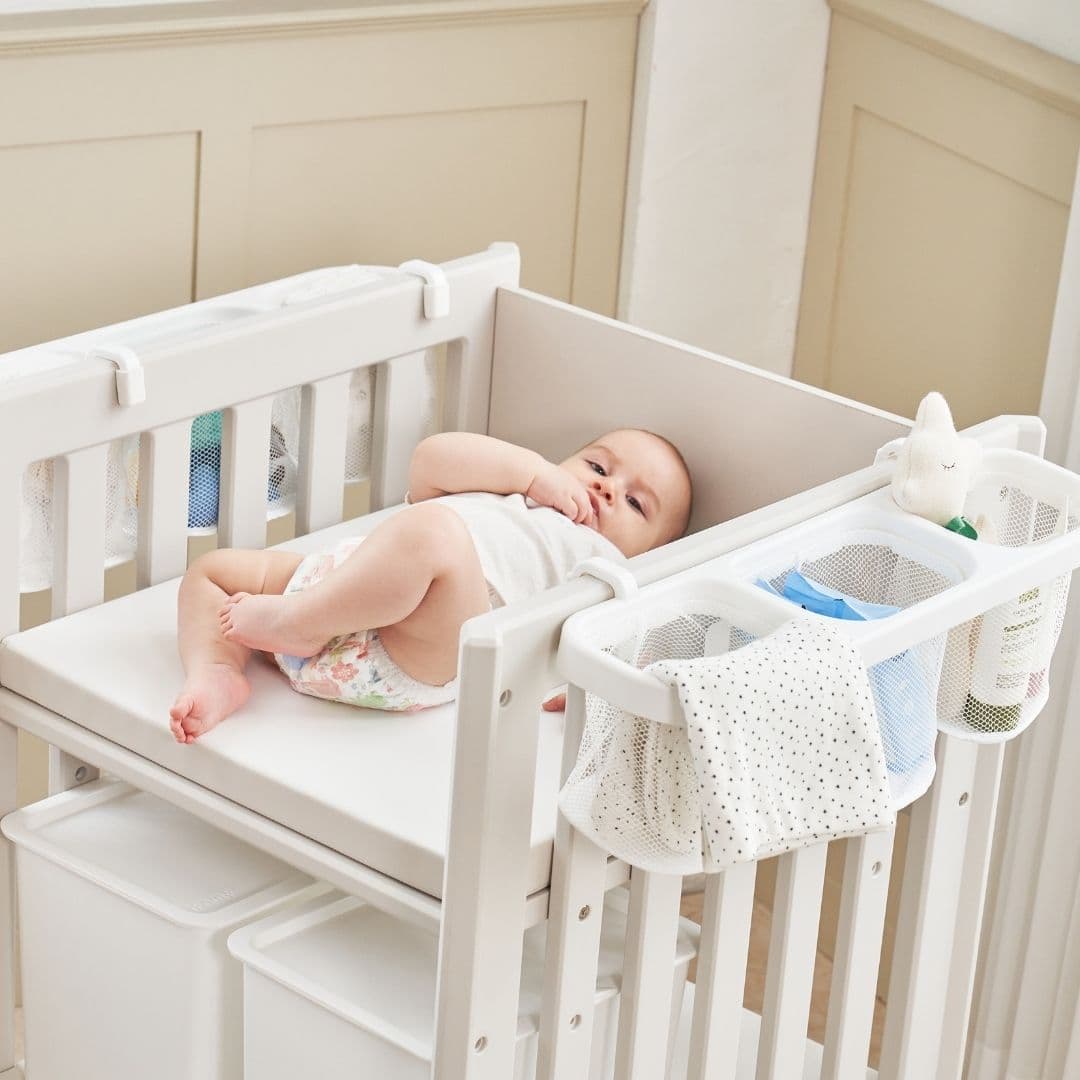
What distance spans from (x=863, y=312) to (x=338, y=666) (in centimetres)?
112

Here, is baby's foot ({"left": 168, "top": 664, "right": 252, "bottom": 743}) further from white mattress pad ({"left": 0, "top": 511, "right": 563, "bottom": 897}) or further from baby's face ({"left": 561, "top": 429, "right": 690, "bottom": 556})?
baby's face ({"left": 561, "top": 429, "right": 690, "bottom": 556})

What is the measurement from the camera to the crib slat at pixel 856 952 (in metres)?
1.46

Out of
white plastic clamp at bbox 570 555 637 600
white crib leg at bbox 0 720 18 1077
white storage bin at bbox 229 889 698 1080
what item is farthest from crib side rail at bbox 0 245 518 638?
white plastic clamp at bbox 570 555 637 600

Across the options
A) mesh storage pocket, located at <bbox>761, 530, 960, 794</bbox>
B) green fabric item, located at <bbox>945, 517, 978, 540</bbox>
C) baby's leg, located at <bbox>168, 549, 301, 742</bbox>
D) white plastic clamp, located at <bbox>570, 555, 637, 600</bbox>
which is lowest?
baby's leg, located at <bbox>168, 549, 301, 742</bbox>

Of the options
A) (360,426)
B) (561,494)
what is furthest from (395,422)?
(561,494)

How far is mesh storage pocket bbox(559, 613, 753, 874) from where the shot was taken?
1.17 m

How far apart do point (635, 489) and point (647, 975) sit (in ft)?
1.76

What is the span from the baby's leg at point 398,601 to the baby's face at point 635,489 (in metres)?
0.26

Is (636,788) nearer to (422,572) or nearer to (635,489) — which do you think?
(422,572)

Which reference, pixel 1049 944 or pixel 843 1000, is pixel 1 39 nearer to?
pixel 843 1000

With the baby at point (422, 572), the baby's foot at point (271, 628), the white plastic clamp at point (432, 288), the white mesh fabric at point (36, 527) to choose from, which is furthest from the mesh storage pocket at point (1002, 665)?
the white mesh fabric at point (36, 527)

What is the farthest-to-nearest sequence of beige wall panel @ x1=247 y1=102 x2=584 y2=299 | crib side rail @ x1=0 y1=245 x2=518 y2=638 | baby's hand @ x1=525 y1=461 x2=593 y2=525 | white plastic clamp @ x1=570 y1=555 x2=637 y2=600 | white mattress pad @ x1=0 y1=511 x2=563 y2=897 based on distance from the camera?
beige wall panel @ x1=247 y1=102 x2=584 y2=299
baby's hand @ x1=525 y1=461 x2=593 y2=525
crib side rail @ x1=0 y1=245 x2=518 y2=638
white mattress pad @ x1=0 y1=511 x2=563 y2=897
white plastic clamp @ x1=570 y1=555 x2=637 y2=600

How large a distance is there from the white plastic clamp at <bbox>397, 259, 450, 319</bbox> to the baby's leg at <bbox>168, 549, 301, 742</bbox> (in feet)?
1.06

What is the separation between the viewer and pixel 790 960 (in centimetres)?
142
